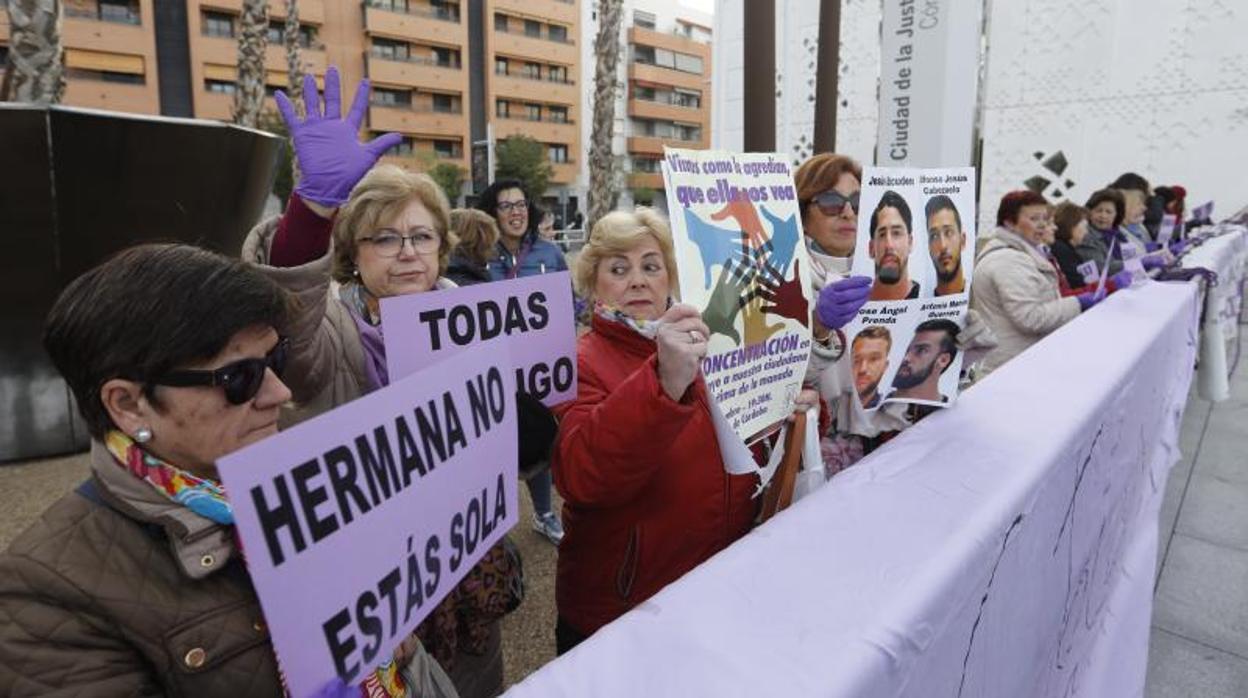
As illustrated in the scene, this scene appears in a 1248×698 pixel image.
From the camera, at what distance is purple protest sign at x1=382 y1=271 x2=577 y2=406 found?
143 centimetres

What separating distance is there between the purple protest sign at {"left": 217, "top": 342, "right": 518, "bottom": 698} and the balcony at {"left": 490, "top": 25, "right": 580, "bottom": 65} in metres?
50.0

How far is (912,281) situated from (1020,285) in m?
2.55

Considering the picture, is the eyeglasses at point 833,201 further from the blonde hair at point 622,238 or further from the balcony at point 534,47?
the balcony at point 534,47

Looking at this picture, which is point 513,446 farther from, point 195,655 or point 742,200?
point 742,200

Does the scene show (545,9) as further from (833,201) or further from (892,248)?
(892,248)

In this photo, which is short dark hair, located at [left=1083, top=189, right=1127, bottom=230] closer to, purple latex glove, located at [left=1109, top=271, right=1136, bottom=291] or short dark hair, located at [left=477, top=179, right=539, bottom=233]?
purple latex glove, located at [left=1109, top=271, right=1136, bottom=291]

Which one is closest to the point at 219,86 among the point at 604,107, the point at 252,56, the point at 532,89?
the point at 532,89

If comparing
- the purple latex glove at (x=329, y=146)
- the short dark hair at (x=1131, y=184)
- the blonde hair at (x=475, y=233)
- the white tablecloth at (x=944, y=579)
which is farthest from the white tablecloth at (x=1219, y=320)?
the purple latex glove at (x=329, y=146)

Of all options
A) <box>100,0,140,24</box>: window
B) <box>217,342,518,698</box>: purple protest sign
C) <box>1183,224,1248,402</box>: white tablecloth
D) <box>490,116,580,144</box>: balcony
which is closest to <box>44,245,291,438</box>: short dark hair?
<box>217,342,518,698</box>: purple protest sign

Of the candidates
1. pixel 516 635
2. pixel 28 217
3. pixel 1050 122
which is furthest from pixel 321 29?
pixel 516 635

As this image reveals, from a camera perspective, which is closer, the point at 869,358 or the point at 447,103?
the point at 869,358

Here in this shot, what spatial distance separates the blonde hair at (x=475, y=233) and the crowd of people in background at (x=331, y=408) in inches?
68.1

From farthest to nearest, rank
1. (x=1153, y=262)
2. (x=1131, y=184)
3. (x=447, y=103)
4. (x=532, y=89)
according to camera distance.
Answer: (x=532, y=89) < (x=447, y=103) < (x=1131, y=184) < (x=1153, y=262)

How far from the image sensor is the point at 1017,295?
3.97 metres
